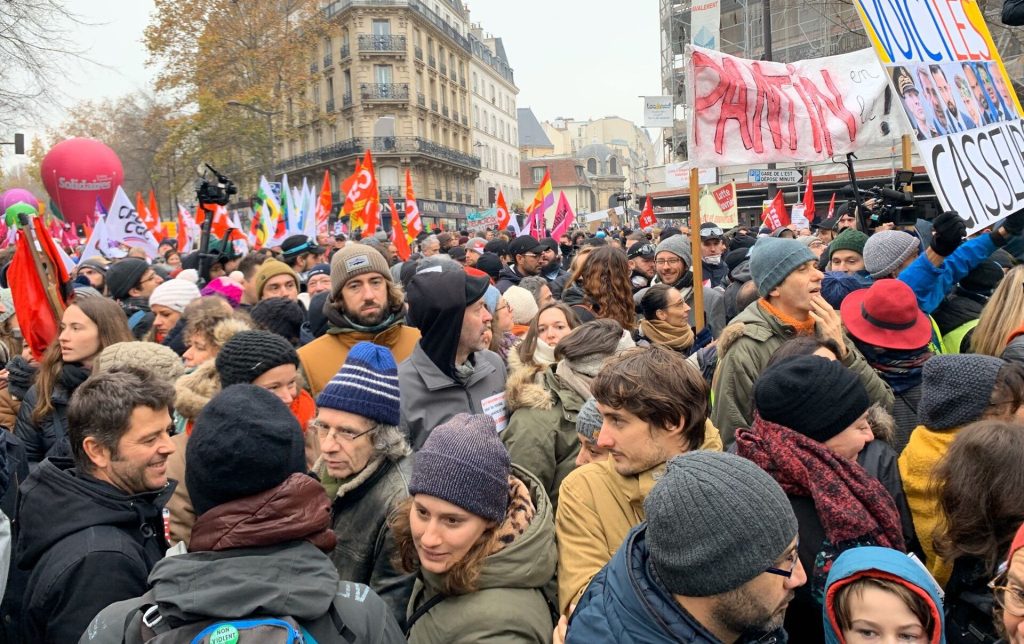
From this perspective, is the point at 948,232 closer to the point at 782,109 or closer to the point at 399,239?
the point at 782,109

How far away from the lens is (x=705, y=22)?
14656 mm

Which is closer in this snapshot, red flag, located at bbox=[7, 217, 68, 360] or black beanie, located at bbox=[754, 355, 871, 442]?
black beanie, located at bbox=[754, 355, 871, 442]

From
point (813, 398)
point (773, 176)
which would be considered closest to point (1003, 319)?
point (813, 398)

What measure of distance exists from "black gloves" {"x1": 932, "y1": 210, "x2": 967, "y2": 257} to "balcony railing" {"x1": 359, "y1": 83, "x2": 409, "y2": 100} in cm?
4933

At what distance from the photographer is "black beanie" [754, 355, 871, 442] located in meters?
2.41

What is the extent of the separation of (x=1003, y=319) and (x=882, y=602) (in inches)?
87.9

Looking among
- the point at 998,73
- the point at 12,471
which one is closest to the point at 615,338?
the point at 12,471

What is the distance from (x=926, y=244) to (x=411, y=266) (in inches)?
155

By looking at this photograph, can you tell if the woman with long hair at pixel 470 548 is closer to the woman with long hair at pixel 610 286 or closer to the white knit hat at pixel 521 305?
the white knit hat at pixel 521 305

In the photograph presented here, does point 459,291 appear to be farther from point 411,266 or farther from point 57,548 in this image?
point 411,266

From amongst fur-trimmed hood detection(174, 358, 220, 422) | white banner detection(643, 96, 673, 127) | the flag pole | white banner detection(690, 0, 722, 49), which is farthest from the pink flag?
fur-trimmed hood detection(174, 358, 220, 422)

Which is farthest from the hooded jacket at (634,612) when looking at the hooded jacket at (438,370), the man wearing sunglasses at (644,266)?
the man wearing sunglasses at (644,266)

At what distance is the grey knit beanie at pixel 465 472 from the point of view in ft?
7.13

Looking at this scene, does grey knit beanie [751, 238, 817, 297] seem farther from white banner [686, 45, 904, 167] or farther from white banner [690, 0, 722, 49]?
white banner [690, 0, 722, 49]
